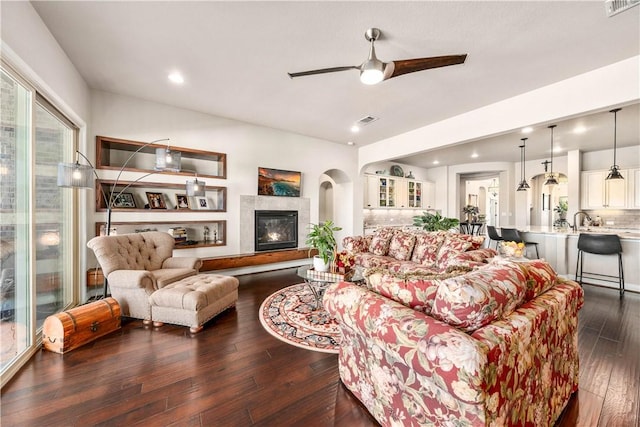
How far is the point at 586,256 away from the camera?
14.7 ft

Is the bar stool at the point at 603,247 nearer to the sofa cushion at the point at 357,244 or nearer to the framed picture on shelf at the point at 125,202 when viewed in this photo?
the sofa cushion at the point at 357,244

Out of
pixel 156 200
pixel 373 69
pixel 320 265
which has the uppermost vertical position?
pixel 373 69

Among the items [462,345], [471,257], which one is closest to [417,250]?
[471,257]

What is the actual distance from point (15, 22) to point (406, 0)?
2944 millimetres

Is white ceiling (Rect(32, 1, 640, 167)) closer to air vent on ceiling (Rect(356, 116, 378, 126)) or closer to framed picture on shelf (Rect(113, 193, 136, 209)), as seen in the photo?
air vent on ceiling (Rect(356, 116, 378, 126))

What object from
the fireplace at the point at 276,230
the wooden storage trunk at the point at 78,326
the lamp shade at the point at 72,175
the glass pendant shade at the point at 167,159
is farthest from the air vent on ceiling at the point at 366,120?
the wooden storage trunk at the point at 78,326

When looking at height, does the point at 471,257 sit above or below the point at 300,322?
above

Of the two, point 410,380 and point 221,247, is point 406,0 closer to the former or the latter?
point 410,380

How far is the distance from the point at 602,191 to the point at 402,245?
5.66 metres

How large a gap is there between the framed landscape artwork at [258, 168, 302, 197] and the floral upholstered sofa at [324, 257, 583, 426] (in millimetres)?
3712

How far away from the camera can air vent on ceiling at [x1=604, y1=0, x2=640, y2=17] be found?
1.90m

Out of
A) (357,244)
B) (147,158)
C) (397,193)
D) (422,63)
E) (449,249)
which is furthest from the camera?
(397,193)

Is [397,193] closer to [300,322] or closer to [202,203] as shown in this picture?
[202,203]

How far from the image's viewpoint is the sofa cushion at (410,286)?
4.49 feet
